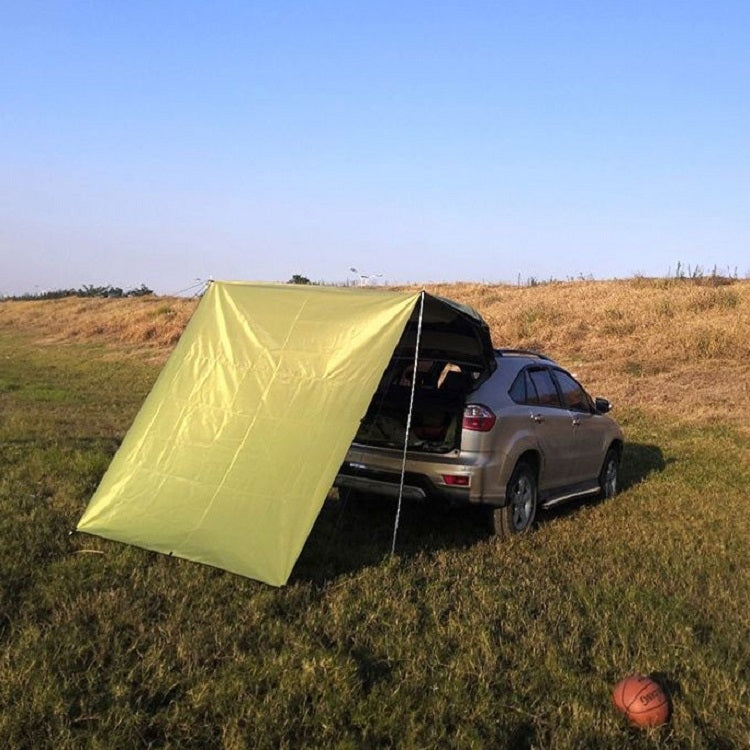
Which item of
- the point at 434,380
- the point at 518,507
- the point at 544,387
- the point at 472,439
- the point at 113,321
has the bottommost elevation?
the point at 113,321

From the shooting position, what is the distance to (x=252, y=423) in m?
6.03

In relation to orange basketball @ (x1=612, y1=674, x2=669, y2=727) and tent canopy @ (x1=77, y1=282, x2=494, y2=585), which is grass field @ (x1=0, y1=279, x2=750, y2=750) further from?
tent canopy @ (x1=77, y1=282, x2=494, y2=585)

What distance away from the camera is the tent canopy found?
5.54m

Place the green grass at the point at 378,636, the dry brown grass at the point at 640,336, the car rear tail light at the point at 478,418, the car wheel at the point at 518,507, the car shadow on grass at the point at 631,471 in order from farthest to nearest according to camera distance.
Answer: the dry brown grass at the point at 640,336, the car shadow on grass at the point at 631,471, the car wheel at the point at 518,507, the car rear tail light at the point at 478,418, the green grass at the point at 378,636

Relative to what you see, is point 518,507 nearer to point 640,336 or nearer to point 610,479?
point 610,479

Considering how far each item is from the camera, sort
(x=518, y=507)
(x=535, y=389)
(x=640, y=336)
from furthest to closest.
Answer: (x=640, y=336), (x=535, y=389), (x=518, y=507)

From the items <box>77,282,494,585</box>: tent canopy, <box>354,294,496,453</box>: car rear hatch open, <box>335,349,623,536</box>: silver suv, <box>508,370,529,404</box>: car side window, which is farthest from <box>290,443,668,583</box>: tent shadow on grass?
<box>508,370,529,404</box>: car side window

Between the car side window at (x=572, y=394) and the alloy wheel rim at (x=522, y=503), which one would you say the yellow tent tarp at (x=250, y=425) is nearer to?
the alloy wheel rim at (x=522, y=503)

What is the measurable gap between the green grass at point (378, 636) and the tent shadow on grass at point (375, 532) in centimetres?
3

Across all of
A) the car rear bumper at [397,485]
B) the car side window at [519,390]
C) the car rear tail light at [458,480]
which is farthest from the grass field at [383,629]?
the car side window at [519,390]

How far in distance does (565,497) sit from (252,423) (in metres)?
3.45

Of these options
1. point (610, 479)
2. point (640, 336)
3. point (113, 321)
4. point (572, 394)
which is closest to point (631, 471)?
point (610, 479)

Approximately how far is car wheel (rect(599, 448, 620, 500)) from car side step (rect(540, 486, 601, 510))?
9.2 inches

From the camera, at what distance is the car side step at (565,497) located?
763 centimetres
